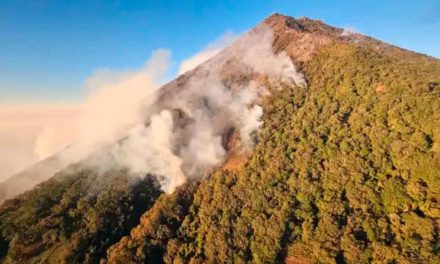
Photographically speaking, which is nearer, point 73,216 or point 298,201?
point 298,201

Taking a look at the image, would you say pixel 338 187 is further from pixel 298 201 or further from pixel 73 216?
pixel 73 216

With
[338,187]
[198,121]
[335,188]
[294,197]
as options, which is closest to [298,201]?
[294,197]

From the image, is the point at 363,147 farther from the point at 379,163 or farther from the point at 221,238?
the point at 221,238

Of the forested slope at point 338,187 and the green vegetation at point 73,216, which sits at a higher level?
the forested slope at point 338,187

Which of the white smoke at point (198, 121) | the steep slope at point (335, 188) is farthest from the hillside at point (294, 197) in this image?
the white smoke at point (198, 121)

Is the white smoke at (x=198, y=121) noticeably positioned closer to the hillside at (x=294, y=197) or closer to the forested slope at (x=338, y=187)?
the hillside at (x=294, y=197)

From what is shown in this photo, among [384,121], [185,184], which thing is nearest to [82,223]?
[185,184]

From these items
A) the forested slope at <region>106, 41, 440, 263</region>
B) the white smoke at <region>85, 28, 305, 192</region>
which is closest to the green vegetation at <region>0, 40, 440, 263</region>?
the forested slope at <region>106, 41, 440, 263</region>
